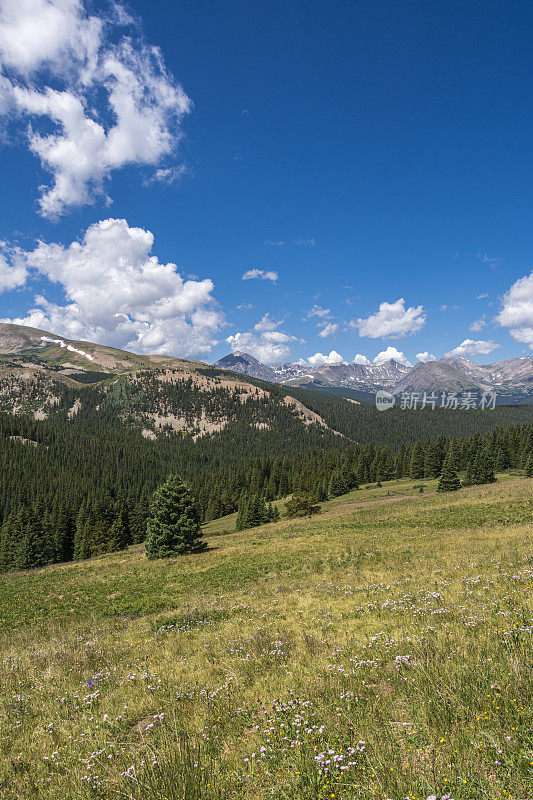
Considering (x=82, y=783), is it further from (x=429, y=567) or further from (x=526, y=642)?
(x=429, y=567)

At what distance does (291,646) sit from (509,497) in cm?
3281

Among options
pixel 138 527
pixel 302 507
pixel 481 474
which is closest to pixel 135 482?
pixel 138 527

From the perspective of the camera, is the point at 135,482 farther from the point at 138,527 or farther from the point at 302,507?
the point at 302,507

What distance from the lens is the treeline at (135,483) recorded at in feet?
235

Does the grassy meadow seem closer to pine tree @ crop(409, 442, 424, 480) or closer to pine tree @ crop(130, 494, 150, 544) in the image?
pine tree @ crop(130, 494, 150, 544)

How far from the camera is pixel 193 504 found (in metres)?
33.3

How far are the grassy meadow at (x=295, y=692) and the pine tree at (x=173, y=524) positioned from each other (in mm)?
15428

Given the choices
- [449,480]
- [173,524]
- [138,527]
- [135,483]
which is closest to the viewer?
[173,524]

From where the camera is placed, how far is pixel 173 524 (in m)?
32.2

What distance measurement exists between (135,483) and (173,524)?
535ft

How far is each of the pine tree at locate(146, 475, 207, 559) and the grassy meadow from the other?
15428 mm

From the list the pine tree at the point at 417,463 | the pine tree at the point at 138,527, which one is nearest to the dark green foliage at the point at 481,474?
the pine tree at the point at 417,463

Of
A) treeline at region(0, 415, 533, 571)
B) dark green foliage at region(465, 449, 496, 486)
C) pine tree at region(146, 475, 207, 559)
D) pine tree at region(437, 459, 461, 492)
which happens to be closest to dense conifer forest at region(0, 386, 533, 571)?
dark green foliage at region(465, 449, 496, 486)

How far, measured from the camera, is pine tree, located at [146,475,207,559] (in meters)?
31.5
